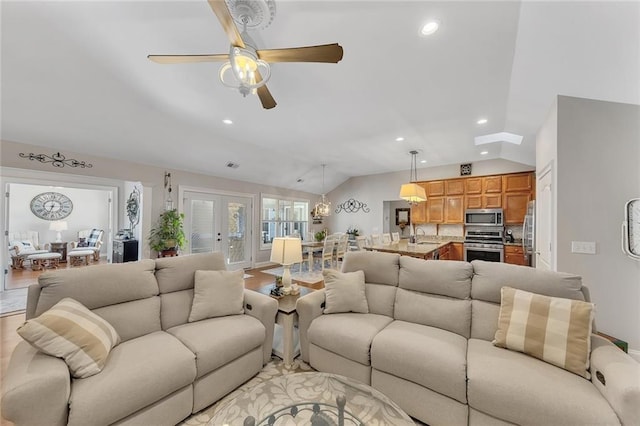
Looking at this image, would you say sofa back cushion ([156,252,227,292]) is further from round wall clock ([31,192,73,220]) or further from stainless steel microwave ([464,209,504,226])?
round wall clock ([31,192,73,220])

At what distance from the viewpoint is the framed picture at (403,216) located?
792 centimetres

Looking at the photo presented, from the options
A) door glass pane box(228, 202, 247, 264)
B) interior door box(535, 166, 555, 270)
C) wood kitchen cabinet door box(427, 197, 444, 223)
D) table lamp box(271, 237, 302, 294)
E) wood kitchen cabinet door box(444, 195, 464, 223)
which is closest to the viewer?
table lamp box(271, 237, 302, 294)

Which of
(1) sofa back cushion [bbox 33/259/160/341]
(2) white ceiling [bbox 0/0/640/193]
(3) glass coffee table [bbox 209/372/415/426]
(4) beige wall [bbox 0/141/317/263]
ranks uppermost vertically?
(2) white ceiling [bbox 0/0/640/193]

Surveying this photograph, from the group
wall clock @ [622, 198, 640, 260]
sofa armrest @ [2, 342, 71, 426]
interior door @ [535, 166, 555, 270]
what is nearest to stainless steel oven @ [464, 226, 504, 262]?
interior door @ [535, 166, 555, 270]

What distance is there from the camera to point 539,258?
12.4 ft

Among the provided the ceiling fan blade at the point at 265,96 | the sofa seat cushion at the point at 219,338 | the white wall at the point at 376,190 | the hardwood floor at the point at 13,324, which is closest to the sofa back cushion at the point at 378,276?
the sofa seat cushion at the point at 219,338

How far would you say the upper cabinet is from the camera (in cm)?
574

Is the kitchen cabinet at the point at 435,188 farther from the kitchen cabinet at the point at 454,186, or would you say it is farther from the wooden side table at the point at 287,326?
the wooden side table at the point at 287,326

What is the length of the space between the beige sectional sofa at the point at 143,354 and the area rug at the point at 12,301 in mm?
3396

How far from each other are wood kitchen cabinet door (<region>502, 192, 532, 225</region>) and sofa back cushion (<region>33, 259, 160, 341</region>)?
6932mm

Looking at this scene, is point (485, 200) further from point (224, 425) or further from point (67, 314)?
point (67, 314)

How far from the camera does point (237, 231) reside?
6754 millimetres

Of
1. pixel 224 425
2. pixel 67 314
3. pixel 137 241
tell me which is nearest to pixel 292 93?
pixel 67 314

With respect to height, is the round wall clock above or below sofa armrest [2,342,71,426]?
above
